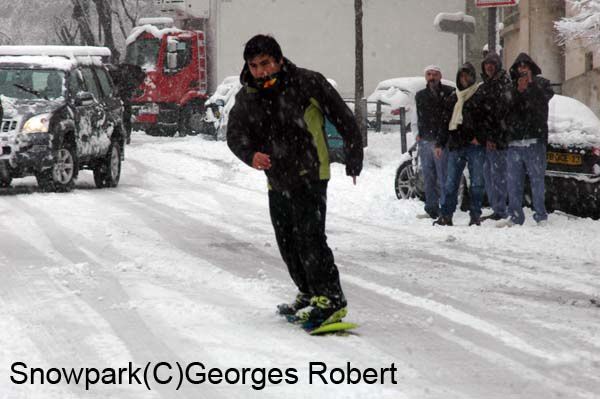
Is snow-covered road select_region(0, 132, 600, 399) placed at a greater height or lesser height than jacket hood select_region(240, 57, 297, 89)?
lesser

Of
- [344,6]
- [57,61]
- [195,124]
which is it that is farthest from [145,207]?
[344,6]

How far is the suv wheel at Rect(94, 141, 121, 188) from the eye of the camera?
57.6ft

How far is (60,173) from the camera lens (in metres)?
16.1

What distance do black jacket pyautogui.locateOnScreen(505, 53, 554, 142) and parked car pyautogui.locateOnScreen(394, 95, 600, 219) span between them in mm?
849

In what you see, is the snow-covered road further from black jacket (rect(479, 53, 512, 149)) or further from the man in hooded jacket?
A: black jacket (rect(479, 53, 512, 149))

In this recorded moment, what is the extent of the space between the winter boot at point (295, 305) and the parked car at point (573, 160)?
6602mm

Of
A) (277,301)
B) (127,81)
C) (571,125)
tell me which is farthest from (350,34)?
(277,301)

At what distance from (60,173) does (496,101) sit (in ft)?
20.4

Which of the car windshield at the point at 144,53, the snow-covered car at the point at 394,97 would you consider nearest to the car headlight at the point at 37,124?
the snow-covered car at the point at 394,97

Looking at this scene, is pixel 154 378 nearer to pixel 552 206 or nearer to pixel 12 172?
pixel 552 206

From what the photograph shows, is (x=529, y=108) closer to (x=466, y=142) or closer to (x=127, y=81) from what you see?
(x=466, y=142)

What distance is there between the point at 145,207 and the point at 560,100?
4.92 meters

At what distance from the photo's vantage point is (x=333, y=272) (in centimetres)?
696

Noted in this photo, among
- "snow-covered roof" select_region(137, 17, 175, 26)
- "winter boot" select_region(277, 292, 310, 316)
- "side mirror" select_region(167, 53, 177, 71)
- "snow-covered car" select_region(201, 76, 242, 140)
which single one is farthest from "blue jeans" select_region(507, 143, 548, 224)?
"snow-covered roof" select_region(137, 17, 175, 26)
